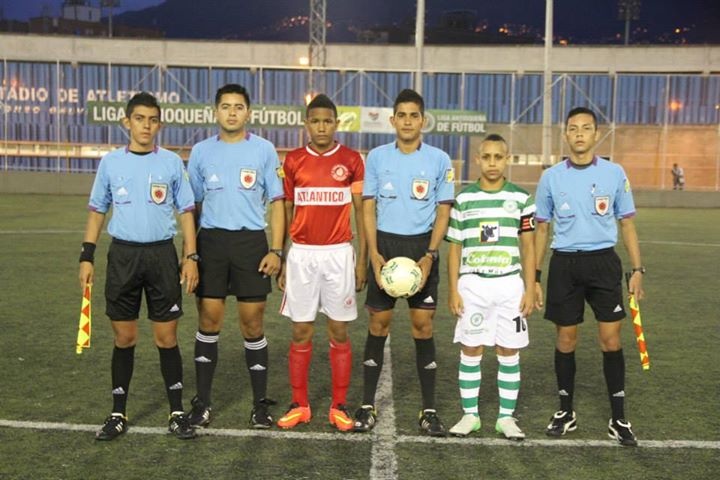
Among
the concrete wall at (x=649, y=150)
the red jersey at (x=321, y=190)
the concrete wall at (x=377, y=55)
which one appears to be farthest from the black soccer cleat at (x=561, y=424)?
the concrete wall at (x=377, y=55)

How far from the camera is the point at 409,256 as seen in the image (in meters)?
5.28

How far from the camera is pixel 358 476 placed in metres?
4.48

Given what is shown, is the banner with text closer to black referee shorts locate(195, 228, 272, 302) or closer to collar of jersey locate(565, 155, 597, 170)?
collar of jersey locate(565, 155, 597, 170)

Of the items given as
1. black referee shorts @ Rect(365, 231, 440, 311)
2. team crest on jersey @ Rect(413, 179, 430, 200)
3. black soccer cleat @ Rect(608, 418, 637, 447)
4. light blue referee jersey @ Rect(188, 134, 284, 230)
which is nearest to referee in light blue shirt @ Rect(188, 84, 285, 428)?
light blue referee jersey @ Rect(188, 134, 284, 230)

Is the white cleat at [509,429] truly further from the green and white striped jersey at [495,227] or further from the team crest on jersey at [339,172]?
the team crest on jersey at [339,172]

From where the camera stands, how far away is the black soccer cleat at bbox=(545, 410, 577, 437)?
17.2ft

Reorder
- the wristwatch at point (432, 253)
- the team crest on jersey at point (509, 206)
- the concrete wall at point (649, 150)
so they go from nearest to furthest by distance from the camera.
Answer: the team crest on jersey at point (509, 206)
the wristwatch at point (432, 253)
the concrete wall at point (649, 150)

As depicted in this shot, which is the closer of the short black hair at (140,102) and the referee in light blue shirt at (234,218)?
the short black hair at (140,102)

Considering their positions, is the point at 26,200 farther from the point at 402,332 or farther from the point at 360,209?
the point at 360,209

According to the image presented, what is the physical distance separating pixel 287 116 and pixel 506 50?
1565 centimetres

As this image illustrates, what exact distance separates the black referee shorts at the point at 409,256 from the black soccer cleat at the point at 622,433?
1.37 meters

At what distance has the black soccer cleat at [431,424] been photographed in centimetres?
520

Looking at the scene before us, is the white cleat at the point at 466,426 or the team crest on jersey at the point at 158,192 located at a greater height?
the team crest on jersey at the point at 158,192

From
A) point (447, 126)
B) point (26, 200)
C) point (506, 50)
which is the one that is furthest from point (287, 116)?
point (506, 50)
